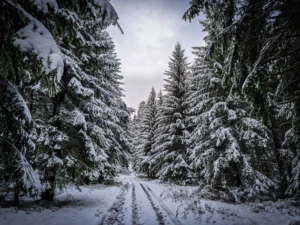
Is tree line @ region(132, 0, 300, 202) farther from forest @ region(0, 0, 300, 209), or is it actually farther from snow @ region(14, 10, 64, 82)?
snow @ region(14, 10, 64, 82)

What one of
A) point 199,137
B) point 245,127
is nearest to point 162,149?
point 199,137

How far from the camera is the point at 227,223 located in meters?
5.90

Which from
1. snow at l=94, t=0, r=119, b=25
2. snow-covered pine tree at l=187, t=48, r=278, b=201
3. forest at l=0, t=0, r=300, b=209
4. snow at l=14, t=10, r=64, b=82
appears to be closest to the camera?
snow at l=14, t=10, r=64, b=82

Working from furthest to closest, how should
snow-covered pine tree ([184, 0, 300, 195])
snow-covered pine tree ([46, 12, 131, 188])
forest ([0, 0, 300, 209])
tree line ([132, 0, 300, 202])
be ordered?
snow-covered pine tree ([46, 12, 131, 188]), tree line ([132, 0, 300, 202]), snow-covered pine tree ([184, 0, 300, 195]), forest ([0, 0, 300, 209])

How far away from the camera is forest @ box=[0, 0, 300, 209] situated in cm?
315

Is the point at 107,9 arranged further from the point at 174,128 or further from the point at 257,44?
the point at 174,128

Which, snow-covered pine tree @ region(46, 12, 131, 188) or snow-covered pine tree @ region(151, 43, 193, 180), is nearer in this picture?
snow-covered pine tree @ region(46, 12, 131, 188)

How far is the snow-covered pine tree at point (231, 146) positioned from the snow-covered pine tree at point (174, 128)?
18.0 feet

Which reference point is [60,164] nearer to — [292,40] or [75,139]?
[75,139]

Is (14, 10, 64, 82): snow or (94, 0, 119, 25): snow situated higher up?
(94, 0, 119, 25): snow

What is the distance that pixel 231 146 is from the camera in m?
9.73

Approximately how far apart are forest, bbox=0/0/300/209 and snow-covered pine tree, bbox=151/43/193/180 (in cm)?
38

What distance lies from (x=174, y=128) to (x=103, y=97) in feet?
33.8

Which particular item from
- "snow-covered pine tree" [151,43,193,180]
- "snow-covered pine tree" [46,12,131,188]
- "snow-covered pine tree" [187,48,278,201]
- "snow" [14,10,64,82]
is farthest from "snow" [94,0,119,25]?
"snow-covered pine tree" [151,43,193,180]
